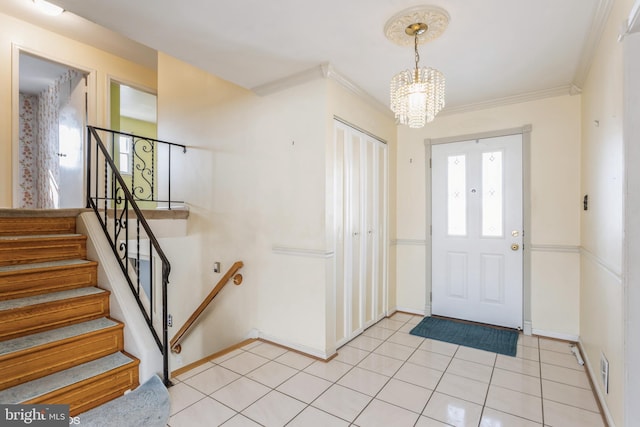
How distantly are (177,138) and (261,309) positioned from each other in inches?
99.2

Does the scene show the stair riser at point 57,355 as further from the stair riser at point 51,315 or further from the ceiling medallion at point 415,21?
the ceiling medallion at point 415,21

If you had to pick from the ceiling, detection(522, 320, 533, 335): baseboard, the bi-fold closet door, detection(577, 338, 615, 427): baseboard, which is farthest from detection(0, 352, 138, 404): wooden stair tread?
detection(522, 320, 533, 335): baseboard

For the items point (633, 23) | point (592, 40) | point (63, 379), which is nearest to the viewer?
point (633, 23)

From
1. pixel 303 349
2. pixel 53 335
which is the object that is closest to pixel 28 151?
pixel 53 335

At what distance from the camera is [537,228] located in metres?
3.33

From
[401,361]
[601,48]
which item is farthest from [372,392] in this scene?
[601,48]

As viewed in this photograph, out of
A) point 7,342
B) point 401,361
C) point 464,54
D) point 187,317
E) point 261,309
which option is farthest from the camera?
point 187,317

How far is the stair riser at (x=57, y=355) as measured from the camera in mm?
1792

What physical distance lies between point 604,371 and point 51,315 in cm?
367

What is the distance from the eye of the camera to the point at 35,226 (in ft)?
8.93

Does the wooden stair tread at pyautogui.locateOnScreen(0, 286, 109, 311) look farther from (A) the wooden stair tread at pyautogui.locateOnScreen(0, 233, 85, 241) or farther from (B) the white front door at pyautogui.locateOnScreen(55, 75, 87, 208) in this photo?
(B) the white front door at pyautogui.locateOnScreen(55, 75, 87, 208)

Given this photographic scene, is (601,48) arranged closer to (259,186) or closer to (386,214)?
(386,214)

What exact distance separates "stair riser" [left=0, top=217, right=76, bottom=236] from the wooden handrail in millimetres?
1445

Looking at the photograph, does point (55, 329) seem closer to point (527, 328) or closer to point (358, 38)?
point (358, 38)
